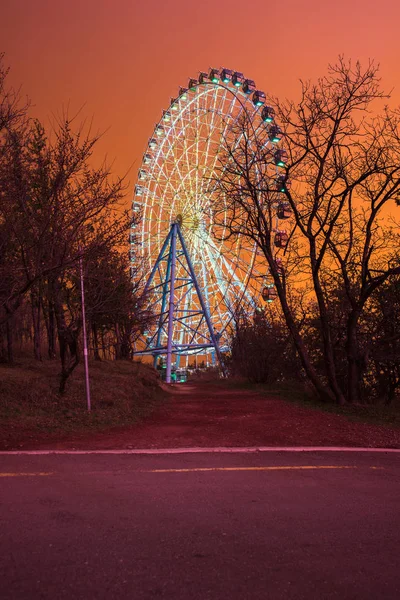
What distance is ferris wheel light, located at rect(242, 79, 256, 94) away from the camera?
31.8 meters

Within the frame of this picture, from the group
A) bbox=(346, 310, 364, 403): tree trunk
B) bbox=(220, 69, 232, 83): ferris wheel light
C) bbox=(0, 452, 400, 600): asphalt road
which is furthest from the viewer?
bbox=(220, 69, 232, 83): ferris wheel light

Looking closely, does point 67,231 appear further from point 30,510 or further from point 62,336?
point 30,510

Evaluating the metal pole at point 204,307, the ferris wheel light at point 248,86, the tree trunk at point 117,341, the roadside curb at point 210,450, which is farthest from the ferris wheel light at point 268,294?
the roadside curb at point 210,450

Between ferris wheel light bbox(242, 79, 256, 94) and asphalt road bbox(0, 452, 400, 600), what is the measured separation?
90.5 ft

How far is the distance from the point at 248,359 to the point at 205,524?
83.5 ft

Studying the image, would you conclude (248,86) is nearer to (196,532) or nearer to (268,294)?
(268,294)

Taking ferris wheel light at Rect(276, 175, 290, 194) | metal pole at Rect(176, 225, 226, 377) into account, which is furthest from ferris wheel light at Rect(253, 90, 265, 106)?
ferris wheel light at Rect(276, 175, 290, 194)

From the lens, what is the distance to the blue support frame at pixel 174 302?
34406mm

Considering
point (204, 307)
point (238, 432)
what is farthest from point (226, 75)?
point (238, 432)

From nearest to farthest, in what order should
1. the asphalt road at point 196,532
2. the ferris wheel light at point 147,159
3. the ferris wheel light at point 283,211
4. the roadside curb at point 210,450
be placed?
the asphalt road at point 196,532
the roadside curb at point 210,450
the ferris wheel light at point 283,211
the ferris wheel light at point 147,159

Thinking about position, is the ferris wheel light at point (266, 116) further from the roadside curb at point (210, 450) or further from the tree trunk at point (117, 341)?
the roadside curb at point (210, 450)

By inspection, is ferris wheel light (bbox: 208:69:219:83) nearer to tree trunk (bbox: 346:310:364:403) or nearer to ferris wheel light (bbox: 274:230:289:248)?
ferris wheel light (bbox: 274:230:289:248)

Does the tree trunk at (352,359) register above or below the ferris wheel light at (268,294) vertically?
below

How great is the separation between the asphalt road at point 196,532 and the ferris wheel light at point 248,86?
27.6 metres
